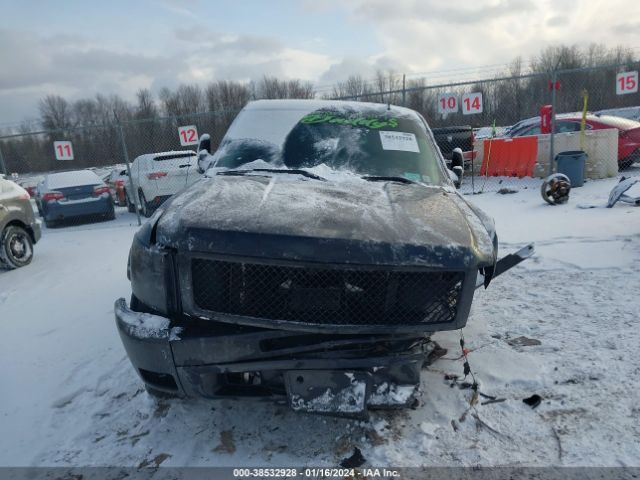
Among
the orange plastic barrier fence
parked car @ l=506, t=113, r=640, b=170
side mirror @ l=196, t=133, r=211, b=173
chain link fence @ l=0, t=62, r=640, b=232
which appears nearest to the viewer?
side mirror @ l=196, t=133, r=211, b=173

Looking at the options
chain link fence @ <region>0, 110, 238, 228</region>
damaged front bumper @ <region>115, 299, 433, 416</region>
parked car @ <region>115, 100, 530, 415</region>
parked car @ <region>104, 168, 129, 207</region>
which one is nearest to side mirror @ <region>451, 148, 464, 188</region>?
parked car @ <region>115, 100, 530, 415</region>

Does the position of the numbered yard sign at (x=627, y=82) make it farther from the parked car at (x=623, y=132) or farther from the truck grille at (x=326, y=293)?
the truck grille at (x=326, y=293)

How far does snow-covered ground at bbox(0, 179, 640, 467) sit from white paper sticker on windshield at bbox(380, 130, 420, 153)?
63.5 inches

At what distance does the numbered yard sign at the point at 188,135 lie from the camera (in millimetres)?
12571

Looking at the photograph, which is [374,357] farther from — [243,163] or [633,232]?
[633,232]

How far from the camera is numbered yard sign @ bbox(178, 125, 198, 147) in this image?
1257 centimetres

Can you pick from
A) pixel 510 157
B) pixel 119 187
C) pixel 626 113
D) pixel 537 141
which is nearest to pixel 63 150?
pixel 119 187

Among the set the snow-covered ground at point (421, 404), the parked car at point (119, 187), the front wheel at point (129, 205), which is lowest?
the snow-covered ground at point (421, 404)

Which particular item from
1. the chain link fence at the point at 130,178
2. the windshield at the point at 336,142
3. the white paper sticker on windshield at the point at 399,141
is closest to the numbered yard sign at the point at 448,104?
the chain link fence at the point at 130,178

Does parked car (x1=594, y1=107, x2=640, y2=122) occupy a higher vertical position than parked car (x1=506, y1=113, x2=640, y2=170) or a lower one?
higher

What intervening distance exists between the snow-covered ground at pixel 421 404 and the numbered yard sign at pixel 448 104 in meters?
8.23

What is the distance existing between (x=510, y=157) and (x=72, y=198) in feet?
38.2

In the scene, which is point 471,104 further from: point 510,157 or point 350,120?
point 350,120

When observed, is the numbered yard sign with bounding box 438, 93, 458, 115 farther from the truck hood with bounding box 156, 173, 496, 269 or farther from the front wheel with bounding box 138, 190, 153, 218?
the truck hood with bounding box 156, 173, 496, 269
